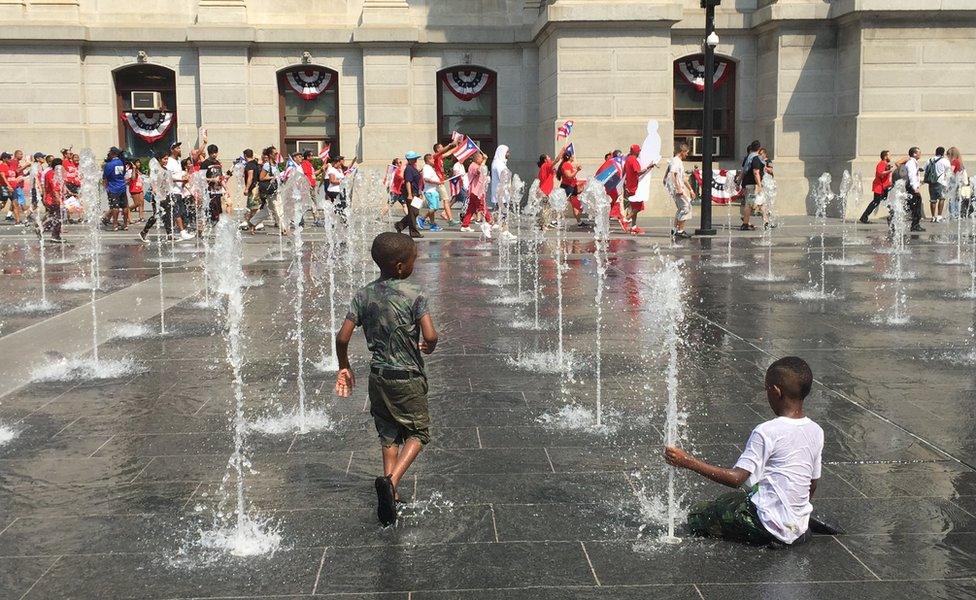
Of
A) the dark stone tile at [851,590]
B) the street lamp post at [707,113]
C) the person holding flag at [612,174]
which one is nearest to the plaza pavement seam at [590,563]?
the dark stone tile at [851,590]

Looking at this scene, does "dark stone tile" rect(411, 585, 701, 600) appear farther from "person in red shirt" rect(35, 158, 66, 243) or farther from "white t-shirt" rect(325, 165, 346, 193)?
"white t-shirt" rect(325, 165, 346, 193)

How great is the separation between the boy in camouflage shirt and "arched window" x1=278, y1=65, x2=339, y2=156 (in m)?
23.5

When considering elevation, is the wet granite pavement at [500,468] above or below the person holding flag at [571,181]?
below

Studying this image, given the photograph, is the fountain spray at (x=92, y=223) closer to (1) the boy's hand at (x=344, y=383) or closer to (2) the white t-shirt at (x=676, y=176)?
(1) the boy's hand at (x=344, y=383)

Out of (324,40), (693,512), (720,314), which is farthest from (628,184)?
(693,512)

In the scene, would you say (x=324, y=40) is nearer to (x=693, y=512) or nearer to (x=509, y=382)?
(x=509, y=382)

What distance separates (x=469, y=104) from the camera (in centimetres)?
2798

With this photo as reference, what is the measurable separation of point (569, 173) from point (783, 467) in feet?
57.3

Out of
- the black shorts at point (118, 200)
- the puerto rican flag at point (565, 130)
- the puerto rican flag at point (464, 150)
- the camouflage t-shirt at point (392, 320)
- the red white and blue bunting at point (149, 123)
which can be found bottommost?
the camouflage t-shirt at point (392, 320)

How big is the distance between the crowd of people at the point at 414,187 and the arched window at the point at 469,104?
441 centimetres

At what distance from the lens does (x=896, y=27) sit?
23.3 meters

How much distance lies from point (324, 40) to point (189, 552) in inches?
949

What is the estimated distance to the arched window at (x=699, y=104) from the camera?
26.5 meters

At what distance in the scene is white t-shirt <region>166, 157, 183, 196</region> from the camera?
64.3 ft
